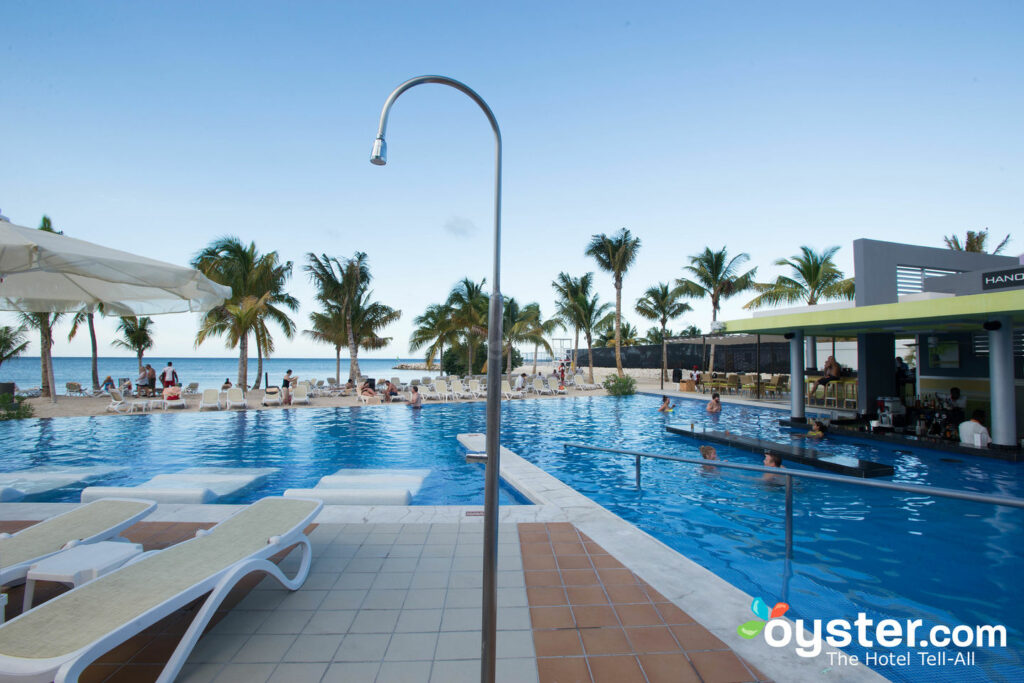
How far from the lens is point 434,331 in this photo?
90.8 ft

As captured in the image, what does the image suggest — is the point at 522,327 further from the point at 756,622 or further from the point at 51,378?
the point at 756,622

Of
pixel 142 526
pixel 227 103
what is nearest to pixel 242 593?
pixel 142 526

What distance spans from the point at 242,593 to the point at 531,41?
1476 centimetres

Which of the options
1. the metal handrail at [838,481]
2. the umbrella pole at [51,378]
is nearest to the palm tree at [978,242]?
the metal handrail at [838,481]

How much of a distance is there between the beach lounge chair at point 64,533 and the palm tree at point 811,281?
28.6 m

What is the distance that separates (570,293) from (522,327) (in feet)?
14.4

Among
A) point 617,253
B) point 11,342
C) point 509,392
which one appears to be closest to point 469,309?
point 509,392

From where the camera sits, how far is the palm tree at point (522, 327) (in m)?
28.5

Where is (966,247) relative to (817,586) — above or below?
above

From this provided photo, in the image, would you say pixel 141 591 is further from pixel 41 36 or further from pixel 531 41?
pixel 531 41

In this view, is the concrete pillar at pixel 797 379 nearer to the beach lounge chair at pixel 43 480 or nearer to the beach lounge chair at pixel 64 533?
the beach lounge chair at pixel 64 533

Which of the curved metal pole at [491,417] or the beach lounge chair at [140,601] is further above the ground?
the curved metal pole at [491,417]

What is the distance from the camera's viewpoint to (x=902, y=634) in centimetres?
346

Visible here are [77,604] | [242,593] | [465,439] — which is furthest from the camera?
[465,439]
